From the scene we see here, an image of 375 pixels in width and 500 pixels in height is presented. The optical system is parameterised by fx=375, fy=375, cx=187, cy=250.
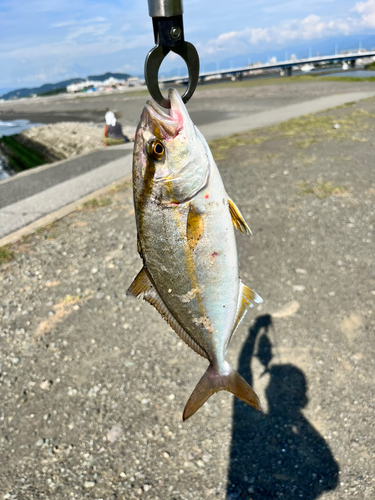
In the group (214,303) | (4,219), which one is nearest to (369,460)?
(214,303)

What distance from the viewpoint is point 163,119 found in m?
1.58

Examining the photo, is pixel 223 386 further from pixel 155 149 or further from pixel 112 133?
pixel 112 133

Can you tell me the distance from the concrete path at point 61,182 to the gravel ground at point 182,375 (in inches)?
66.4

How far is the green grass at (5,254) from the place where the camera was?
23.5 ft

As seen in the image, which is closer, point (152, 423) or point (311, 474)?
point (311, 474)

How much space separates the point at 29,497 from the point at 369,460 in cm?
322

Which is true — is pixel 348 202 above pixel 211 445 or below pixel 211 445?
above

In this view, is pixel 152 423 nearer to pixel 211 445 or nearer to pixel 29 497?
pixel 211 445

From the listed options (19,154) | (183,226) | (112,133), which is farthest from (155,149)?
(19,154)

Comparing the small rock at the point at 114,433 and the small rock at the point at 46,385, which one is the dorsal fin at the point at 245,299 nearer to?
the small rock at the point at 114,433

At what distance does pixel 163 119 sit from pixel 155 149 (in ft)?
0.42

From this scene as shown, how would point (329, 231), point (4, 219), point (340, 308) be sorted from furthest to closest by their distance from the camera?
point (4, 219) → point (329, 231) → point (340, 308)

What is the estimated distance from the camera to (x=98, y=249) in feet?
23.8

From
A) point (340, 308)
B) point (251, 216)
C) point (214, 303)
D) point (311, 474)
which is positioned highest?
point (214, 303)
